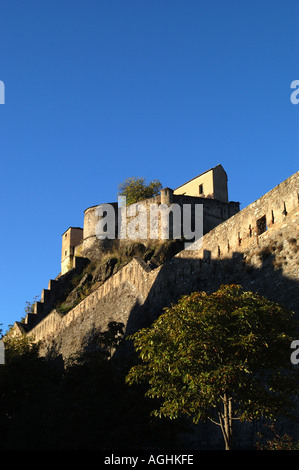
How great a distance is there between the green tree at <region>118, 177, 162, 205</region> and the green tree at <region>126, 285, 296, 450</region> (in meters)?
46.2

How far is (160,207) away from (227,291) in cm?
3857

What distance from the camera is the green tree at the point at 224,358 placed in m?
15.0

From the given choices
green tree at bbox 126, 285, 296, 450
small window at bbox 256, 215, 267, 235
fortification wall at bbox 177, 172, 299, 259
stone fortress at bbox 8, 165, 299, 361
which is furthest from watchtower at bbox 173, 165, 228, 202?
green tree at bbox 126, 285, 296, 450

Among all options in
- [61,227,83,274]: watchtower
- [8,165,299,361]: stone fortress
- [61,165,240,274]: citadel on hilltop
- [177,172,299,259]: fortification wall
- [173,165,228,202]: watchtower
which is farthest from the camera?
[61,227,83,274]: watchtower

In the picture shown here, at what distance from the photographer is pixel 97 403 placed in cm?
1630

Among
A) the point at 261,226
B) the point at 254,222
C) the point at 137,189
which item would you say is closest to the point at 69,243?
the point at 137,189

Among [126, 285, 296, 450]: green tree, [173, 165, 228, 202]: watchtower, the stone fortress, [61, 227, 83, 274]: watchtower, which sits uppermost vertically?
[173, 165, 228, 202]: watchtower

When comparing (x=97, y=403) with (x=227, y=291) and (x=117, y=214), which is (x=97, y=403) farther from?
(x=117, y=214)

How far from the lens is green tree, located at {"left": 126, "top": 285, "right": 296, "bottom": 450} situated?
15.0 metres

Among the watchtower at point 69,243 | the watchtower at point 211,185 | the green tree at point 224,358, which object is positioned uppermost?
the watchtower at point 211,185

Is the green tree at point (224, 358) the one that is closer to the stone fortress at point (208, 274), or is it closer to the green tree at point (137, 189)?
the stone fortress at point (208, 274)

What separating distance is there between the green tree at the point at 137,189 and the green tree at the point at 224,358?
4622 centimetres

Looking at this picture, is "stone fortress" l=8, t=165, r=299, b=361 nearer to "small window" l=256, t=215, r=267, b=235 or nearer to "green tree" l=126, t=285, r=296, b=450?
"small window" l=256, t=215, r=267, b=235

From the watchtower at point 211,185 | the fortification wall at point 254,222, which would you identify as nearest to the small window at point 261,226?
the fortification wall at point 254,222
